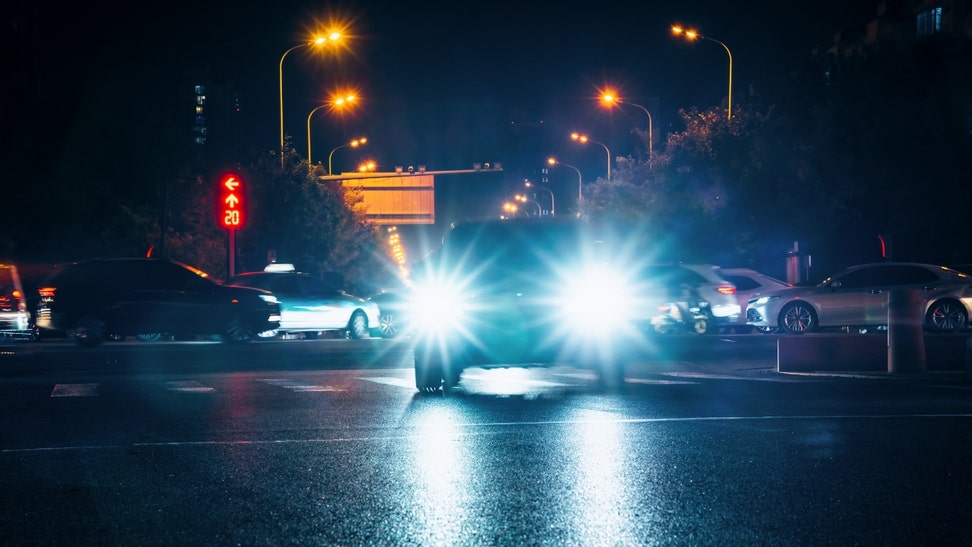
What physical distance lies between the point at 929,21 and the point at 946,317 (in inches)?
2217

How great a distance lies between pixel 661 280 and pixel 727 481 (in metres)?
21.7

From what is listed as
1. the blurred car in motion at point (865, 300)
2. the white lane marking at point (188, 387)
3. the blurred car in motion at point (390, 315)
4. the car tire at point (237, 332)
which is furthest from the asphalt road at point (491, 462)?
the blurred car in motion at point (390, 315)

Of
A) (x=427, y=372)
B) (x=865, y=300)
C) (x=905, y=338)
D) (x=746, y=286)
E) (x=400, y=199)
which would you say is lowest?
(x=427, y=372)

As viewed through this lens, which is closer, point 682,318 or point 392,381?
point 392,381

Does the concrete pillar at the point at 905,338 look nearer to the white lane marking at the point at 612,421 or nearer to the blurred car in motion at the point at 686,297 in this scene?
the white lane marking at the point at 612,421

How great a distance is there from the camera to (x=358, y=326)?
29.9 m

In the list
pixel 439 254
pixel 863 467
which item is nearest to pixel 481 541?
pixel 863 467

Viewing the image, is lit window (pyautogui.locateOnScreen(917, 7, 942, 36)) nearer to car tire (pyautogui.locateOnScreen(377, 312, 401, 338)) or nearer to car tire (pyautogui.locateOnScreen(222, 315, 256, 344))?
car tire (pyautogui.locateOnScreen(377, 312, 401, 338))

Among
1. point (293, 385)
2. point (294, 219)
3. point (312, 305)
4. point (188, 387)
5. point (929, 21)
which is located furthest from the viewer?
point (929, 21)

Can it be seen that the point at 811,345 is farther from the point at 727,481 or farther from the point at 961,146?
the point at 961,146

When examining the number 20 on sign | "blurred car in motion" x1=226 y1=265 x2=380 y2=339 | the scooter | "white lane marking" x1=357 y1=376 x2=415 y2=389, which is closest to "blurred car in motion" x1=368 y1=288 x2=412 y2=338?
"blurred car in motion" x1=226 y1=265 x2=380 y2=339

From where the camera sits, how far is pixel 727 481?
26.1 feet

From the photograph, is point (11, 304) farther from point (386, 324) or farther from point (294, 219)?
point (294, 219)

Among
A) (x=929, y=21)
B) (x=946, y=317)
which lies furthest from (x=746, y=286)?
(x=929, y=21)
